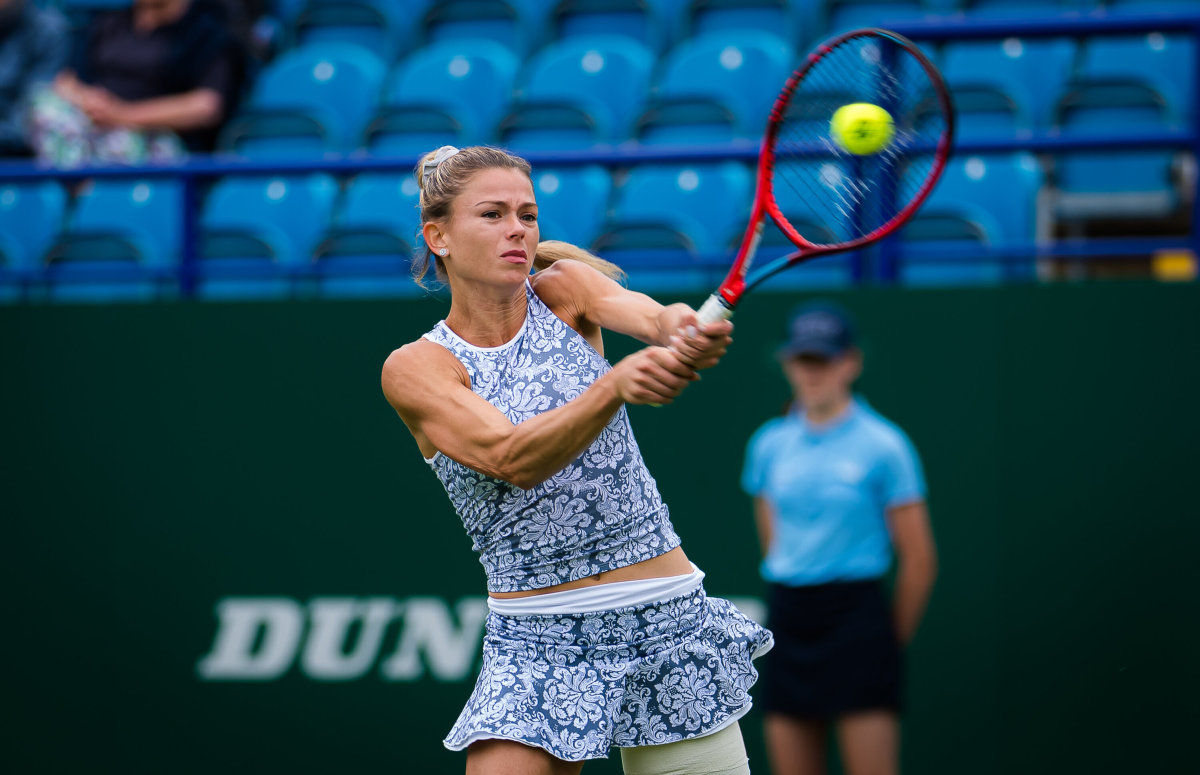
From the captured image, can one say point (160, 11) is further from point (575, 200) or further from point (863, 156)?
point (863, 156)

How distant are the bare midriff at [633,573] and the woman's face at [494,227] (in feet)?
2.03

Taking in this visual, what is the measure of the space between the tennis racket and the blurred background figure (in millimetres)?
486

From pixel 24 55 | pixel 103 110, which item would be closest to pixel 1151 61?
pixel 103 110

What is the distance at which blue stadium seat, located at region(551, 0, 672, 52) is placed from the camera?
23.3 ft

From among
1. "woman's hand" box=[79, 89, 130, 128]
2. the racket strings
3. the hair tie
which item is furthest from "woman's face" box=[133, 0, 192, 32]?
the hair tie

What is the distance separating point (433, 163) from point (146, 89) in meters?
4.28

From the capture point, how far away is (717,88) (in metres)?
6.38

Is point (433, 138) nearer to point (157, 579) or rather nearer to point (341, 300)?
point (341, 300)

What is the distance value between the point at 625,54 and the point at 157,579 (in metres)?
3.42

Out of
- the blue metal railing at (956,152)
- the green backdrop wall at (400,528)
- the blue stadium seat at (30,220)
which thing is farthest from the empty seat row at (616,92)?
the green backdrop wall at (400,528)

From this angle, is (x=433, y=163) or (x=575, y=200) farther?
(x=575, y=200)

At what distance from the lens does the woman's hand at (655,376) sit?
2223mm

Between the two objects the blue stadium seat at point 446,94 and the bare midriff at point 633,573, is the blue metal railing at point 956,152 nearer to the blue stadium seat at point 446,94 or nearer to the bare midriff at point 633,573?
the blue stadium seat at point 446,94

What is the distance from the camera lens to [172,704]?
509 centimetres
